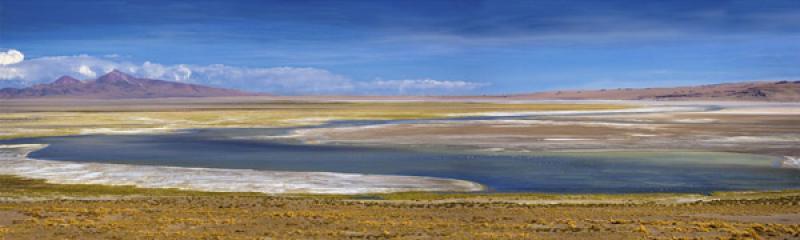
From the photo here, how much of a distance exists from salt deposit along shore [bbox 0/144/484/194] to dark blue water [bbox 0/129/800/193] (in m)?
1.96

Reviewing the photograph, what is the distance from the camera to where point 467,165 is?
35.2 metres

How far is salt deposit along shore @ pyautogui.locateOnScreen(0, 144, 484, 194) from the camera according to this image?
27.5 m

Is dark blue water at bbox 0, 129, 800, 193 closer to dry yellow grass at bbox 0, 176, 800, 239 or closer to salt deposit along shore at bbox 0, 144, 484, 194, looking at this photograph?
salt deposit along shore at bbox 0, 144, 484, 194

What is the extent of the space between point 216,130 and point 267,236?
47835 millimetres

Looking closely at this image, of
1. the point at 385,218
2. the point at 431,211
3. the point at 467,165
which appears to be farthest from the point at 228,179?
the point at 385,218

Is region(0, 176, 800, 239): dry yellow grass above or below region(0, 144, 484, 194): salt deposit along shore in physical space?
below

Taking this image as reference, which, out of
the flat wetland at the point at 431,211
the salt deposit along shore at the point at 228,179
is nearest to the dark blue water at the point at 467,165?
the flat wetland at the point at 431,211

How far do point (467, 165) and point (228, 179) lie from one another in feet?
37.3

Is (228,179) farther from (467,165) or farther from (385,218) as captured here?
(385,218)

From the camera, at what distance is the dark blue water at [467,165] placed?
28.5 metres

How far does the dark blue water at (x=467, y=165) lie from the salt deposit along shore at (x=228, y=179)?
6.43 ft

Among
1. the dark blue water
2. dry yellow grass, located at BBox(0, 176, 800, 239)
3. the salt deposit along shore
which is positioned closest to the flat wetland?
dry yellow grass, located at BBox(0, 176, 800, 239)

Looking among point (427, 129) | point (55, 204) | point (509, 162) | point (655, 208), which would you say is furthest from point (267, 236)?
point (427, 129)

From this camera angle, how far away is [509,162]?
120 ft
